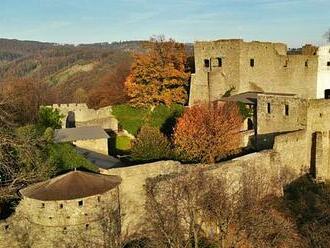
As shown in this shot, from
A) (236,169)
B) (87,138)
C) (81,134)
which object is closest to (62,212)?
(236,169)

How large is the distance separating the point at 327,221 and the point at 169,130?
1475 cm

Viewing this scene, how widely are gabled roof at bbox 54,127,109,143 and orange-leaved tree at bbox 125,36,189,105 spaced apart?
5609 millimetres

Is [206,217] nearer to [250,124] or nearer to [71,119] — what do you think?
[250,124]

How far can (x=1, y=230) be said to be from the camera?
16922 mm

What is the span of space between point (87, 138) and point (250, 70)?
13.5 metres

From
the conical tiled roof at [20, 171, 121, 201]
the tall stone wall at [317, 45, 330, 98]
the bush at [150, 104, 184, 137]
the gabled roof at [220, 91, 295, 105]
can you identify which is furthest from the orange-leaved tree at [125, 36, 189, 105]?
the conical tiled roof at [20, 171, 121, 201]

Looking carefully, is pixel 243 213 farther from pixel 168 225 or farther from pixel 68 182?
pixel 68 182

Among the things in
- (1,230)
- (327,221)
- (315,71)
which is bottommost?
(327,221)

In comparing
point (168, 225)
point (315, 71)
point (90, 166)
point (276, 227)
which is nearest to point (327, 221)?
point (276, 227)

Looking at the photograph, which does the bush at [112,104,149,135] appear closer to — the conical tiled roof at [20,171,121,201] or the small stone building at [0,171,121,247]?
the conical tiled roof at [20,171,121,201]

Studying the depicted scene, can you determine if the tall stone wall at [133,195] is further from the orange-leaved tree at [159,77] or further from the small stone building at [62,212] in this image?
the orange-leaved tree at [159,77]

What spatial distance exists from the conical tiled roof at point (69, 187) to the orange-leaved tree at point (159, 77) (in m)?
18.0

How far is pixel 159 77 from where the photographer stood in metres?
35.1

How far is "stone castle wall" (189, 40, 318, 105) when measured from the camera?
3181 centimetres
